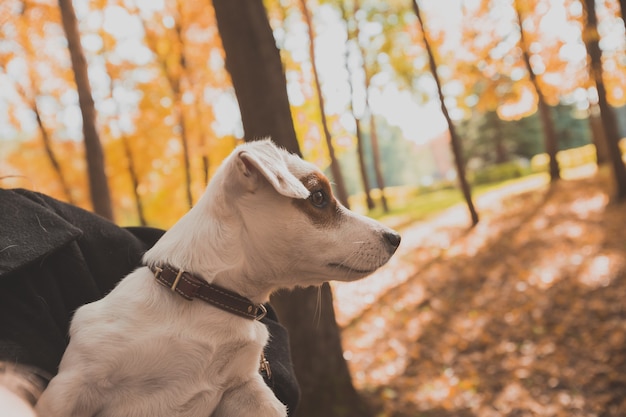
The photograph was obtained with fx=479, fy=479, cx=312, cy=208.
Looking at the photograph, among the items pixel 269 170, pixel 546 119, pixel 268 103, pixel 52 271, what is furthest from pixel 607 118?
pixel 52 271

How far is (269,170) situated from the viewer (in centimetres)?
204

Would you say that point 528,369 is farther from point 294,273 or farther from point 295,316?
point 294,273

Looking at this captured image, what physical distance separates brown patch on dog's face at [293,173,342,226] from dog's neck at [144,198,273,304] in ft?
1.11

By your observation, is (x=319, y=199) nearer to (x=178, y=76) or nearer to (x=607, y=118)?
(x=607, y=118)

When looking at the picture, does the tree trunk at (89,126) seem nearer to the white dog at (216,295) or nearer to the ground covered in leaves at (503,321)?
the ground covered in leaves at (503,321)

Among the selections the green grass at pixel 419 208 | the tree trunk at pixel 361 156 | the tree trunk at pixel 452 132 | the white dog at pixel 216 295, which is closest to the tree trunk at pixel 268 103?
the white dog at pixel 216 295

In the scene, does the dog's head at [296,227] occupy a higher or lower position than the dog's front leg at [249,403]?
higher

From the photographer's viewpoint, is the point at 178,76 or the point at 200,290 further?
the point at 178,76

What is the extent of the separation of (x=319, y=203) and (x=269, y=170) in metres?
0.38

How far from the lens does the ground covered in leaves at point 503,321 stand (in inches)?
255

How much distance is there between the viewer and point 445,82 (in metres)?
22.7

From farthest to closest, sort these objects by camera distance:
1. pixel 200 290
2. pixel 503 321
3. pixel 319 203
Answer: pixel 503 321
pixel 319 203
pixel 200 290

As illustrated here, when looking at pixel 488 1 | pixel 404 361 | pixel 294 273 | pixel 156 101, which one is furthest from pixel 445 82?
pixel 294 273

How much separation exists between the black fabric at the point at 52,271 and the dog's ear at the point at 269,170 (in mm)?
714
